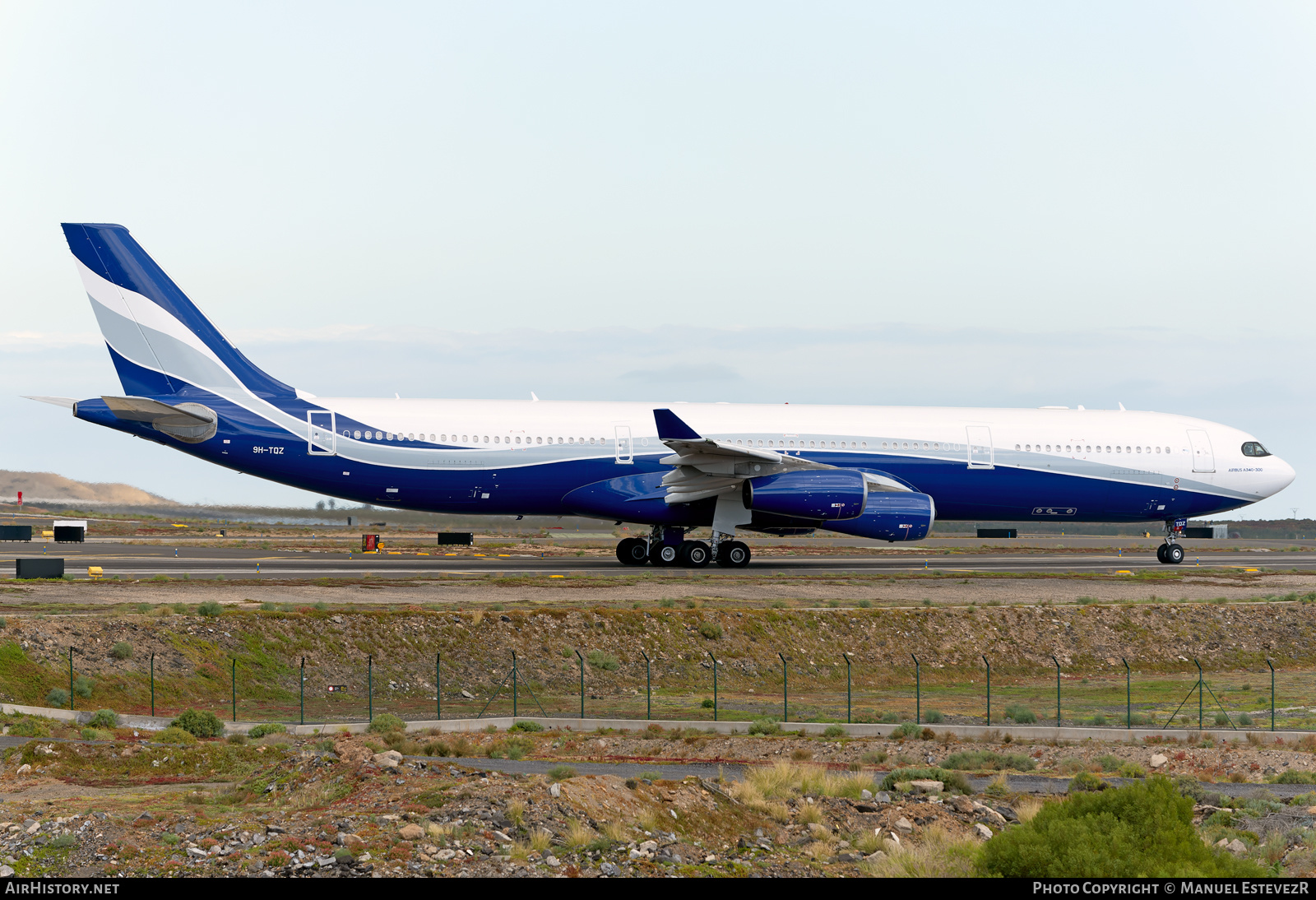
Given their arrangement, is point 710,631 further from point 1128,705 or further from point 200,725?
point 200,725

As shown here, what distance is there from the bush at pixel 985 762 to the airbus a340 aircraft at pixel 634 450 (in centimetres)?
1598

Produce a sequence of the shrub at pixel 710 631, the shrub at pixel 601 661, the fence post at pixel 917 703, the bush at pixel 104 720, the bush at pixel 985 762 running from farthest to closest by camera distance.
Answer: the shrub at pixel 710 631 → the shrub at pixel 601 661 → the fence post at pixel 917 703 → the bush at pixel 104 720 → the bush at pixel 985 762

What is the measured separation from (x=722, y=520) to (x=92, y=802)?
23552 millimetres

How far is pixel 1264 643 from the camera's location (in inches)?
1270

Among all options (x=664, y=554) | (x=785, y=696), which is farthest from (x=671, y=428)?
(x=785, y=696)

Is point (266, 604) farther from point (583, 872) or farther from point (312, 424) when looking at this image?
point (583, 872)

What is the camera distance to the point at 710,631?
28.3 meters

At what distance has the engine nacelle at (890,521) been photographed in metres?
34.6

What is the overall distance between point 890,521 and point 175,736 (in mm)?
21950

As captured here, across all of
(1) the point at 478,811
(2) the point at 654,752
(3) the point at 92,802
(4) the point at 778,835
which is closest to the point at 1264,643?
(2) the point at 654,752

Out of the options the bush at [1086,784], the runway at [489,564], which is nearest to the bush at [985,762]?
the bush at [1086,784]

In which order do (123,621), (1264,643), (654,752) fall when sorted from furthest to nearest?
1. (1264,643)
2. (123,621)
3. (654,752)

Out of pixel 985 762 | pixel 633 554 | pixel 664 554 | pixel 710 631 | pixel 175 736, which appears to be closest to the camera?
pixel 985 762

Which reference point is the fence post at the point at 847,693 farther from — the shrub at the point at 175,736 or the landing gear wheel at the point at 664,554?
the shrub at the point at 175,736
